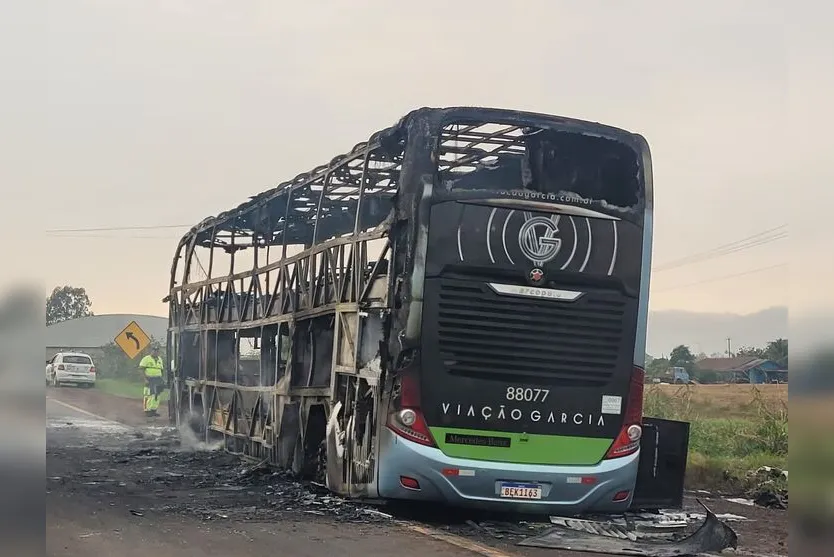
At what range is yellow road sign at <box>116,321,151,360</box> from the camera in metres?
9.95

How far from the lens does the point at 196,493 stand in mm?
9648

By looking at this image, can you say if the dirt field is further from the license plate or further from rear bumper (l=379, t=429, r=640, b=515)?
the license plate

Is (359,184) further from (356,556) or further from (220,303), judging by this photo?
(220,303)

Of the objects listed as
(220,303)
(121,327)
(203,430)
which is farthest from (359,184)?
(203,430)

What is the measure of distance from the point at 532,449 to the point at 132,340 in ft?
16.0

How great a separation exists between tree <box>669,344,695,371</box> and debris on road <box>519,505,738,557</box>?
468cm

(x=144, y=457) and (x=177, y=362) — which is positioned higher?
(x=177, y=362)

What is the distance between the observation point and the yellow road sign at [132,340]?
32.6 feet

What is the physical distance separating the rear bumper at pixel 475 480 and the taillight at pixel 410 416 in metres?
0.06

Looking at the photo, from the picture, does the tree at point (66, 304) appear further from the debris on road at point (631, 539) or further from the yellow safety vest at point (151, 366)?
the yellow safety vest at point (151, 366)

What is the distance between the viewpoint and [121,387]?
39.9 feet

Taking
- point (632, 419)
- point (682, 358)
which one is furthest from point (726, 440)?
point (632, 419)

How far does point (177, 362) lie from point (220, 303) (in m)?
2.45
